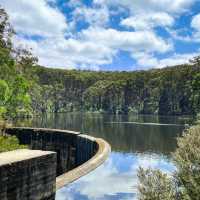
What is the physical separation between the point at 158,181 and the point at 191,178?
5.41ft

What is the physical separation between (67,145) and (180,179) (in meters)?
23.6

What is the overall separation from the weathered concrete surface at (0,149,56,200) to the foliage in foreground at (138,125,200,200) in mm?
4285

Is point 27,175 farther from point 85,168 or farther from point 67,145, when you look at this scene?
point 67,145

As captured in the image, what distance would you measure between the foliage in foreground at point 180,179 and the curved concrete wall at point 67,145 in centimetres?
1121

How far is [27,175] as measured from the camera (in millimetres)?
17359

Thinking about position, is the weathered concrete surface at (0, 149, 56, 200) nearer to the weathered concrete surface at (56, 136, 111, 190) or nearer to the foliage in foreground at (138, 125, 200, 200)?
the foliage in foreground at (138, 125, 200, 200)

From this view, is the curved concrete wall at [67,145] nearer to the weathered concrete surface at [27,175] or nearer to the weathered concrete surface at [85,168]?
the weathered concrete surface at [85,168]

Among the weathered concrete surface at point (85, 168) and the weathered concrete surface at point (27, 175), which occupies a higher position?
the weathered concrete surface at point (27, 175)

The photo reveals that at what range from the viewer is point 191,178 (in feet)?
68.8

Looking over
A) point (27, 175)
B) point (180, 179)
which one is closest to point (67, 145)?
point (180, 179)

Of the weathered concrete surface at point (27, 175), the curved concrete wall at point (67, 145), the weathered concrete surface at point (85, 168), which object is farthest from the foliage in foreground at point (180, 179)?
the curved concrete wall at point (67, 145)

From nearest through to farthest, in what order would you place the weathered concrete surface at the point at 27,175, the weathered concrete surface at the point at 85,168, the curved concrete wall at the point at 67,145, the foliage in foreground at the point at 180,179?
the weathered concrete surface at the point at 27,175 → the foliage in foreground at the point at 180,179 → the weathered concrete surface at the point at 85,168 → the curved concrete wall at the point at 67,145

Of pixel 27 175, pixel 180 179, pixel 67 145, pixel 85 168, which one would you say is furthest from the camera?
pixel 67 145

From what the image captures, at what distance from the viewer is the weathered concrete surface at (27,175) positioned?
1588 centimetres
